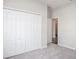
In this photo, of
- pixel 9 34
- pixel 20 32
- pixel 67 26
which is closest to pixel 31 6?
pixel 20 32

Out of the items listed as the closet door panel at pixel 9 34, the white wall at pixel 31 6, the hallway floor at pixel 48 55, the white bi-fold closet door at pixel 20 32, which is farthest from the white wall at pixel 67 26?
the closet door panel at pixel 9 34

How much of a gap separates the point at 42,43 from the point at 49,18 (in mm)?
2430

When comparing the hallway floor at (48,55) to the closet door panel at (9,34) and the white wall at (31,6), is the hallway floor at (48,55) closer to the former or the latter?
the closet door panel at (9,34)

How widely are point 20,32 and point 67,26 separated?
10.2ft

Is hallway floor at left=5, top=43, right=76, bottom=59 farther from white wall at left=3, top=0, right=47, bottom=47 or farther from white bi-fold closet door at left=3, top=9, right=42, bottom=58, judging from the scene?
white wall at left=3, top=0, right=47, bottom=47

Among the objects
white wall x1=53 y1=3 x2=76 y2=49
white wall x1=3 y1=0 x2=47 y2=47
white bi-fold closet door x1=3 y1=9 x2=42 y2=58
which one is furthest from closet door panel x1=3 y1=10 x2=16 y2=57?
white wall x1=53 y1=3 x2=76 y2=49

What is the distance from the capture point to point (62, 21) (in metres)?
4.82

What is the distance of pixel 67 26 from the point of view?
14.8 feet

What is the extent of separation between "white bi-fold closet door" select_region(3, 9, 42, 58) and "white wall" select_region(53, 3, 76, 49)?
173cm

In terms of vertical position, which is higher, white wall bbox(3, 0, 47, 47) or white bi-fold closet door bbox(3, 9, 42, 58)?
white wall bbox(3, 0, 47, 47)

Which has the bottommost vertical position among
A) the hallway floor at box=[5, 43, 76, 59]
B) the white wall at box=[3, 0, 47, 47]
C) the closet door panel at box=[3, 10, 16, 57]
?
the hallway floor at box=[5, 43, 76, 59]

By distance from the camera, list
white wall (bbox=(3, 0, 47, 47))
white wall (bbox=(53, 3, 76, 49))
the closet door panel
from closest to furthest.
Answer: the closet door panel, white wall (bbox=(3, 0, 47, 47)), white wall (bbox=(53, 3, 76, 49))

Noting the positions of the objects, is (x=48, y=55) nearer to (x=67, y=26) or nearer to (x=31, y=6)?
(x=67, y=26)

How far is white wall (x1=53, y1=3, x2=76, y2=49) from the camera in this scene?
4.18m
